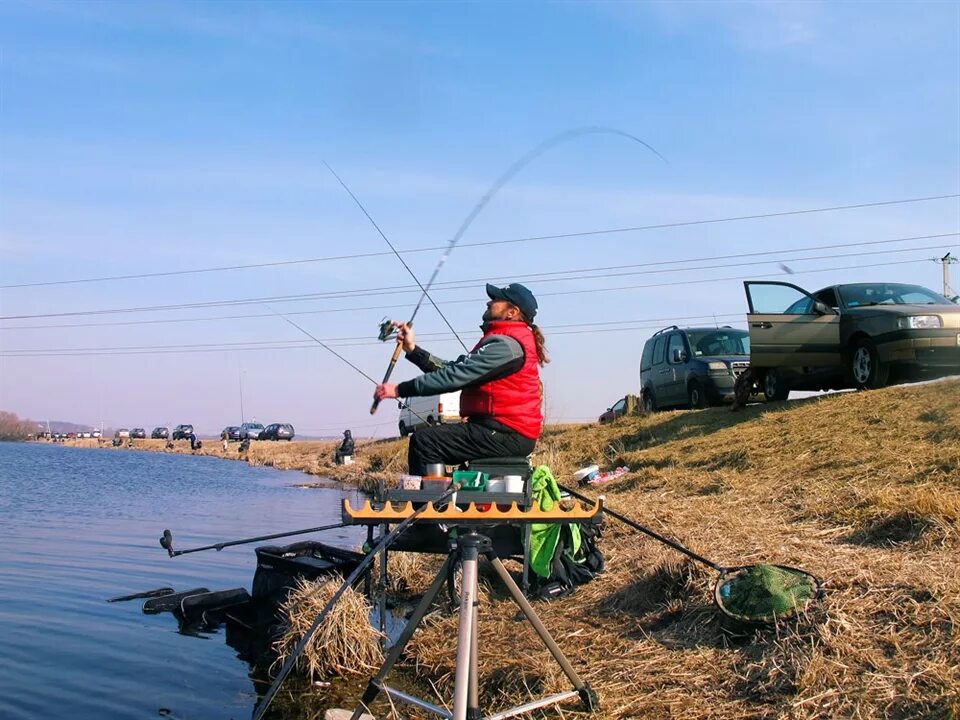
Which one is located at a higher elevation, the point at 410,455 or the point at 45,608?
the point at 410,455

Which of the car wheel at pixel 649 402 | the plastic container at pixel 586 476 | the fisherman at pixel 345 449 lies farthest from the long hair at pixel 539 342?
the fisherman at pixel 345 449

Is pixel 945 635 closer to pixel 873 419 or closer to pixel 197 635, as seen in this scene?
pixel 197 635

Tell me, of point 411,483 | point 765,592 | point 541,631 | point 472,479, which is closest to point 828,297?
point 765,592

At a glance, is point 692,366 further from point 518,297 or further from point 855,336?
point 518,297

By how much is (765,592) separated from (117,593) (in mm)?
6778

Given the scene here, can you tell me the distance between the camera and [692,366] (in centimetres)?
1789

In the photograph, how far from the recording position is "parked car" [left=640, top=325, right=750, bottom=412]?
17469mm

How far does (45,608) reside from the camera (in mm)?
8930

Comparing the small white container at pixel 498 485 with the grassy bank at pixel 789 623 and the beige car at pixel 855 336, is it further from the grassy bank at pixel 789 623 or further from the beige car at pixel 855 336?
the beige car at pixel 855 336

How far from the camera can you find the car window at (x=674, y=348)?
60.8 feet

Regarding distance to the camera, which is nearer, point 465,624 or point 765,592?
point 465,624

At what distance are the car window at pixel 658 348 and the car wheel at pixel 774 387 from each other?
381 centimetres

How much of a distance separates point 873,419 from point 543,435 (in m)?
10.5

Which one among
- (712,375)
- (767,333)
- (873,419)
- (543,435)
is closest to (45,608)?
(873,419)
